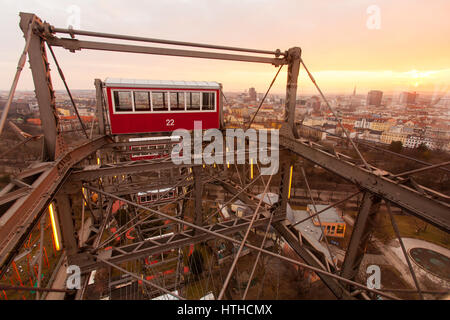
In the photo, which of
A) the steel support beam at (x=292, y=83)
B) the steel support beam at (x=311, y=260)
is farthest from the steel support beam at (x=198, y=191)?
the steel support beam at (x=292, y=83)

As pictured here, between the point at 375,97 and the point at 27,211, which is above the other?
the point at 375,97

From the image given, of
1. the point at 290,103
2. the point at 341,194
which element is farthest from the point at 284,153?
the point at 341,194

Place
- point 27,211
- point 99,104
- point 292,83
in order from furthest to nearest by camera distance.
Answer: point 99,104 < point 292,83 < point 27,211

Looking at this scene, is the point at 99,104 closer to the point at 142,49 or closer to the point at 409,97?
the point at 142,49

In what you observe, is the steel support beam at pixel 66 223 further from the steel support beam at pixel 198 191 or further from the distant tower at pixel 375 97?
the distant tower at pixel 375 97

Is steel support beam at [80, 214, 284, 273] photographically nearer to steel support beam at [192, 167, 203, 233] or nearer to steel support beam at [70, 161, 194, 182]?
steel support beam at [192, 167, 203, 233]

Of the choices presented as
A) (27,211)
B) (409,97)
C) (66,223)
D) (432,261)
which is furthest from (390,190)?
(409,97)
